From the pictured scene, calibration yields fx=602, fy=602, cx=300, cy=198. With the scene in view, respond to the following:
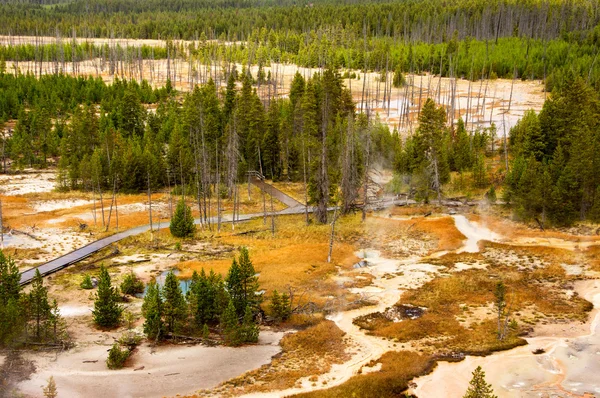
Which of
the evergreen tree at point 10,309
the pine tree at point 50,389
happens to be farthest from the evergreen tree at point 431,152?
the pine tree at point 50,389

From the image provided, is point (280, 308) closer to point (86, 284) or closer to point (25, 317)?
point (86, 284)

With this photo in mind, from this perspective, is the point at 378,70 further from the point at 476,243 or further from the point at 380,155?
the point at 476,243

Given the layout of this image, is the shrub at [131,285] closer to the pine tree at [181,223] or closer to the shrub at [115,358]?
the shrub at [115,358]

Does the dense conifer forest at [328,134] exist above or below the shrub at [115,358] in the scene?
above

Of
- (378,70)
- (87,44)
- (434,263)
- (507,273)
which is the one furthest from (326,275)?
(87,44)

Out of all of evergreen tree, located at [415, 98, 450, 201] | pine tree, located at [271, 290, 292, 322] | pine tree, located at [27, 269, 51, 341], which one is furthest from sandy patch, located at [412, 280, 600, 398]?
evergreen tree, located at [415, 98, 450, 201]

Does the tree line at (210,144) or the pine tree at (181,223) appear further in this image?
the tree line at (210,144)
